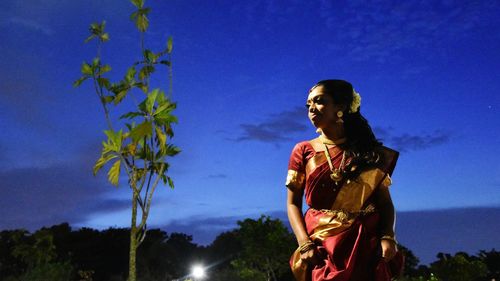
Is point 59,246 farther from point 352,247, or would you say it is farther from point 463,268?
point 352,247

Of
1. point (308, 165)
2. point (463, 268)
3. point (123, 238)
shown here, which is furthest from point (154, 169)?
point (123, 238)

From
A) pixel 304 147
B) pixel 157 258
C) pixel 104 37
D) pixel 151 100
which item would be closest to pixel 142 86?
pixel 151 100

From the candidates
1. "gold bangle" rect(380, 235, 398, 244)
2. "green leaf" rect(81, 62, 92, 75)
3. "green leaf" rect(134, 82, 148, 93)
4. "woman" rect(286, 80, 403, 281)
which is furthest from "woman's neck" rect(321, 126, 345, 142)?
"green leaf" rect(81, 62, 92, 75)

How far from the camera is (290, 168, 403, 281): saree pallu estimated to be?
2539 mm

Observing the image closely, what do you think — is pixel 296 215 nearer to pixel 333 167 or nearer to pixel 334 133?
pixel 333 167

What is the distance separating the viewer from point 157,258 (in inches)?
1535

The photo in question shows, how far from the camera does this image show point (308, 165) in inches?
110

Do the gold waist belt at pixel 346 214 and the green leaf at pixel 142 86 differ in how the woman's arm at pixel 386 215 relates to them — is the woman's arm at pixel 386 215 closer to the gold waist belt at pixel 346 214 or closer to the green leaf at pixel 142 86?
the gold waist belt at pixel 346 214

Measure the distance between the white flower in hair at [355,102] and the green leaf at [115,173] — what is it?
9.35 m

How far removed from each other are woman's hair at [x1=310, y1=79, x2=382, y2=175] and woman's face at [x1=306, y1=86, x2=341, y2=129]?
0.09ft

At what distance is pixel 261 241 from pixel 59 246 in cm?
1706

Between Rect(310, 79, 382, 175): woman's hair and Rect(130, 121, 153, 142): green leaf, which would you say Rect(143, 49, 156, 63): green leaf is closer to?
Rect(130, 121, 153, 142): green leaf

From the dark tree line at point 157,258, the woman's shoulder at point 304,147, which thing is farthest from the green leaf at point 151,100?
the dark tree line at point 157,258

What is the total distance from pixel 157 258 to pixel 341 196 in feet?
125
